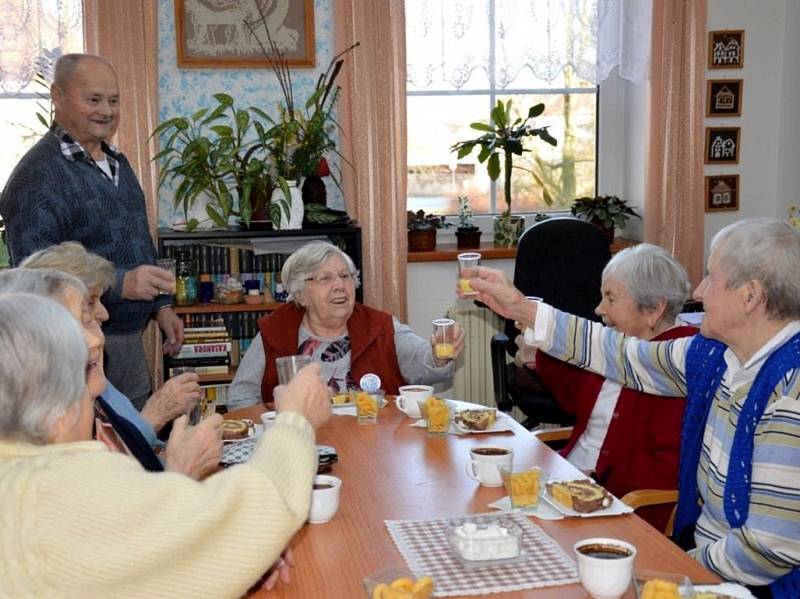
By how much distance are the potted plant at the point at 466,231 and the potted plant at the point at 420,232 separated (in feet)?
0.46

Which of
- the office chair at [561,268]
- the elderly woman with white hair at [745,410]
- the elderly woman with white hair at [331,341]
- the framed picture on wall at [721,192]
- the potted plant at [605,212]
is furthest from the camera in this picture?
the framed picture on wall at [721,192]

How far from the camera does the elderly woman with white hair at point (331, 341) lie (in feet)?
10.7

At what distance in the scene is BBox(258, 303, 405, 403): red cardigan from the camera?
325 cm

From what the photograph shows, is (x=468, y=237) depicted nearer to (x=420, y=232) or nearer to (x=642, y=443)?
(x=420, y=232)

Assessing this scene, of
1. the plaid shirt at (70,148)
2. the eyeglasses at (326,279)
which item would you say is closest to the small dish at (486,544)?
the eyeglasses at (326,279)

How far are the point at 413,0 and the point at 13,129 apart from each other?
1.99 meters

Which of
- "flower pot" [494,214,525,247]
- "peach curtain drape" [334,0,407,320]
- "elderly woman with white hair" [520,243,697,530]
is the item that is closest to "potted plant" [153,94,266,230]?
"peach curtain drape" [334,0,407,320]

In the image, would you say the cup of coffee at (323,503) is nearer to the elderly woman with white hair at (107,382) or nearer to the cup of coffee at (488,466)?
the cup of coffee at (488,466)

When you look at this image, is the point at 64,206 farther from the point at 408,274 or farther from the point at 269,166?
the point at 408,274

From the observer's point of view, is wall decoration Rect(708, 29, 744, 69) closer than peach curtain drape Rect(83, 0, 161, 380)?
No

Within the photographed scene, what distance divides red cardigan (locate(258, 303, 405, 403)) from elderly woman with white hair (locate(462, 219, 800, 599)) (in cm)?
103

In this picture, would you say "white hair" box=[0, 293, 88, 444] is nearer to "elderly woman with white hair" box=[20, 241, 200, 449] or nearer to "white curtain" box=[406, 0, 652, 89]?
"elderly woman with white hair" box=[20, 241, 200, 449]

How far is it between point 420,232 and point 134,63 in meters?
1.56

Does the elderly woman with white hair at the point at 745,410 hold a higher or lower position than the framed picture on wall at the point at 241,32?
lower
